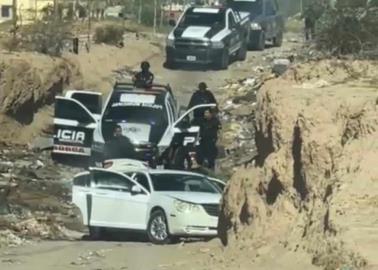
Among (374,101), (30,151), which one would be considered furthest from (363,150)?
(30,151)

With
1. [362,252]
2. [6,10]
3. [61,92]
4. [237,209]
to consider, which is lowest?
[6,10]

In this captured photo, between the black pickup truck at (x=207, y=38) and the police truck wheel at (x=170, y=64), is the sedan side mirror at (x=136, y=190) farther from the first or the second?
the police truck wheel at (x=170, y=64)

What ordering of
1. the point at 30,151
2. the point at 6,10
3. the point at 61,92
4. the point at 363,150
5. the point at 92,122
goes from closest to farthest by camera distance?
the point at 363,150 < the point at 92,122 < the point at 30,151 < the point at 61,92 < the point at 6,10

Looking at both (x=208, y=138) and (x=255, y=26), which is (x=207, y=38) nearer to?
(x=255, y=26)

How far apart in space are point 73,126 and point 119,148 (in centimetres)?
211

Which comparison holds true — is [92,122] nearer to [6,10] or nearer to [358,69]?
[358,69]

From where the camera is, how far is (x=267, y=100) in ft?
46.3

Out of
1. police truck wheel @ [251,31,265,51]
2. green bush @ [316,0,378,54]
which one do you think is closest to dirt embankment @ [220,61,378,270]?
green bush @ [316,0,378,54]

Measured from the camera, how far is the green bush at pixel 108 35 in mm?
50375

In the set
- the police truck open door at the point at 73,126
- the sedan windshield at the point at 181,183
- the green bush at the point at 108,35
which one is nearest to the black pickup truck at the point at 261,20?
the green bush at the point at 108,35

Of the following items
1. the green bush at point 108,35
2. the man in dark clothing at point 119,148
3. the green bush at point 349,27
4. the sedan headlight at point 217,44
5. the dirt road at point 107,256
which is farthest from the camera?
the green bush at point 108,35

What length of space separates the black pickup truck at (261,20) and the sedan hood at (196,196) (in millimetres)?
29032

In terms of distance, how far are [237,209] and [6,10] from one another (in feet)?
213

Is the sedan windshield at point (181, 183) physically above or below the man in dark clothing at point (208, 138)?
above
